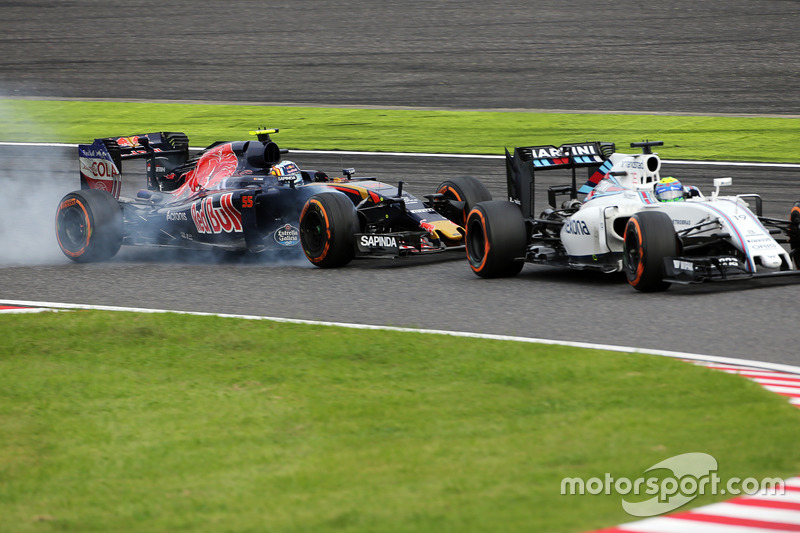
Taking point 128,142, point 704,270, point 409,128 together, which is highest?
point 409,128

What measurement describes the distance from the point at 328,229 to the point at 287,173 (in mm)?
1294

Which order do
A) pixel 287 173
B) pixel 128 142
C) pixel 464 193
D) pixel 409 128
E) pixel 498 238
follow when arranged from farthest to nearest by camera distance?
pixel 409 128, pixel 128 142, pixel 464 193, pixel 287 173, pixel 498 238

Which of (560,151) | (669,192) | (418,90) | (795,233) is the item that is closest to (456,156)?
(418,90)

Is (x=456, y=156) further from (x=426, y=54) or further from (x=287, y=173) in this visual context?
(x=426, y=54)

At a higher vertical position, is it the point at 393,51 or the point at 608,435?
the point at 393,51

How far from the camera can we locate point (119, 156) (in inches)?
566

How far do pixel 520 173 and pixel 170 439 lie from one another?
20.2 ft

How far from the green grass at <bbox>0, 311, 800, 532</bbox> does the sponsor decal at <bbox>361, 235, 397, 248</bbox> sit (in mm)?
3071

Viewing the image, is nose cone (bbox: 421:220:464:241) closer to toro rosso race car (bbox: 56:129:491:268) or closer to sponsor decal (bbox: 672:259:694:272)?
toro rosso race car (bbox: 56:129:491:268)

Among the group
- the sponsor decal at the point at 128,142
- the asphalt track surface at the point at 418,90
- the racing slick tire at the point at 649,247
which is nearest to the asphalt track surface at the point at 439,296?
the asphalt track surface at the point at 418,90

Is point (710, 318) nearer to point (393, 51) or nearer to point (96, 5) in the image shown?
point (393, 51)

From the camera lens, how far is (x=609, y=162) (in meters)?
12.0

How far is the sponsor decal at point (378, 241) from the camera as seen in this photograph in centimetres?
1216

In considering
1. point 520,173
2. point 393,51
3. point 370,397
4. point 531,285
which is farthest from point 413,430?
point 393,51
